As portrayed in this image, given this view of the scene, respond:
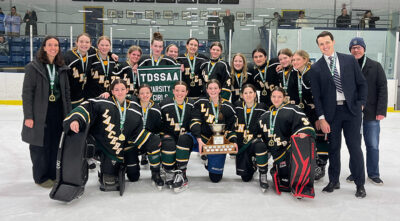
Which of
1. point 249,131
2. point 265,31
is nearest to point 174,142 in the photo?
point 249,131

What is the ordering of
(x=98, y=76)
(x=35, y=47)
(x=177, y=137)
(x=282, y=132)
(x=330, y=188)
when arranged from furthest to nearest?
(x=35, y=47) → (x=98, y=76) → (x=177, y=137) → (x=282, y=132) → (x=330, y=188)

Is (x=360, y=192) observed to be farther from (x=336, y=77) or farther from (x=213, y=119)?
(x=213, y=119)

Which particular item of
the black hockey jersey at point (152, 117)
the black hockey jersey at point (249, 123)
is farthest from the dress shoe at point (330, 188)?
the black hockey jersey at point (152, 117)

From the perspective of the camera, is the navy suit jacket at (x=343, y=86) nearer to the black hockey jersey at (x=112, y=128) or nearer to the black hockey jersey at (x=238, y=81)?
the black hockey jersey at (x=238, y=81)

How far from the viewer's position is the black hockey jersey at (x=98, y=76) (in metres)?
3.81

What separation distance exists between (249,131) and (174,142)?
2.47 feet

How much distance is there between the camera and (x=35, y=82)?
3.18 metres

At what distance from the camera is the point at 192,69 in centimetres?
427

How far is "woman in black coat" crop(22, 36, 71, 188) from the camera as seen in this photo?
314cm

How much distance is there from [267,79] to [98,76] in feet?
6.21

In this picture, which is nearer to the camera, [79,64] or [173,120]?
[173,120]

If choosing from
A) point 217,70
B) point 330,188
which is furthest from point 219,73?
point 330,188

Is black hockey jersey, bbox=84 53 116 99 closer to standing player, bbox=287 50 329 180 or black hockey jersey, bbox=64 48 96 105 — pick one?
black hockey jersey, bbox=64 48 96 105

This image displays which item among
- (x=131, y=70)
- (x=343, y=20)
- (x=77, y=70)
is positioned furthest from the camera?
(x=343, y=20)
